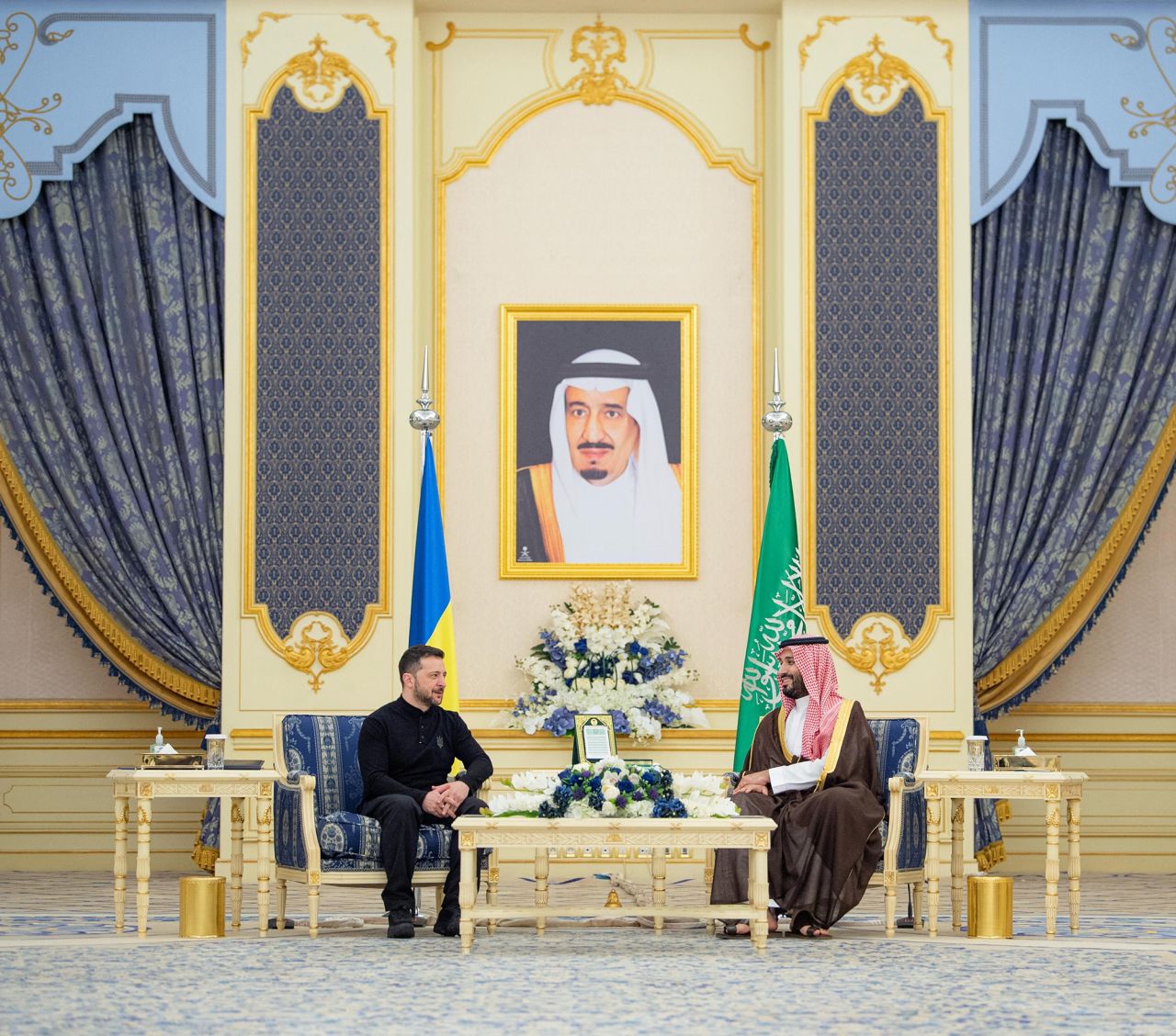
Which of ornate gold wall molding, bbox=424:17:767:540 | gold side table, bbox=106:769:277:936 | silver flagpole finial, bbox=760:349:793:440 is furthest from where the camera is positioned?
ornate gold wall molding, bbox=424:17:767:540

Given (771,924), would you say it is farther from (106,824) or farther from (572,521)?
(106,824)

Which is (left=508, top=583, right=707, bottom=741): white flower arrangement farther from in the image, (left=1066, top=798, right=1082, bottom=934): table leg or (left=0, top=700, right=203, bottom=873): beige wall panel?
(left=1066, top=798, right=1082, bottom=934): table leg

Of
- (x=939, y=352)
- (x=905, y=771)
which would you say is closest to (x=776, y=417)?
(x=939, y=352)

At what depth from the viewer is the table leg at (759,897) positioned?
18.1ft

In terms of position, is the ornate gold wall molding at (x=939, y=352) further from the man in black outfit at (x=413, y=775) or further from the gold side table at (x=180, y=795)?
the gold side table at (x=180, y=795)

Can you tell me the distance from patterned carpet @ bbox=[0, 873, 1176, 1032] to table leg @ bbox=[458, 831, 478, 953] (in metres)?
0.06

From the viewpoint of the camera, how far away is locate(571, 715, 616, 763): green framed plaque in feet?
23.9

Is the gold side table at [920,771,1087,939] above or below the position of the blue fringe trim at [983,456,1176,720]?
below

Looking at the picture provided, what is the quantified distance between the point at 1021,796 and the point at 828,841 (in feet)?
2.22

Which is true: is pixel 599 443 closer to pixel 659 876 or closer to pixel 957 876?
pixel 659 876

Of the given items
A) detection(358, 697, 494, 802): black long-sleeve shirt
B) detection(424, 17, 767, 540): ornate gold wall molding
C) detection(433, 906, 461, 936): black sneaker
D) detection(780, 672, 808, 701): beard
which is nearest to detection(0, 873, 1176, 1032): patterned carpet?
detection(433, 906, 461, 936): black sneaker

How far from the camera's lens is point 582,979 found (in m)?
4.86

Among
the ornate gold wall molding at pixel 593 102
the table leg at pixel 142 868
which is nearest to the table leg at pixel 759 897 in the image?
the table leg at pixel 142 868

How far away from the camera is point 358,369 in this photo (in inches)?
323
